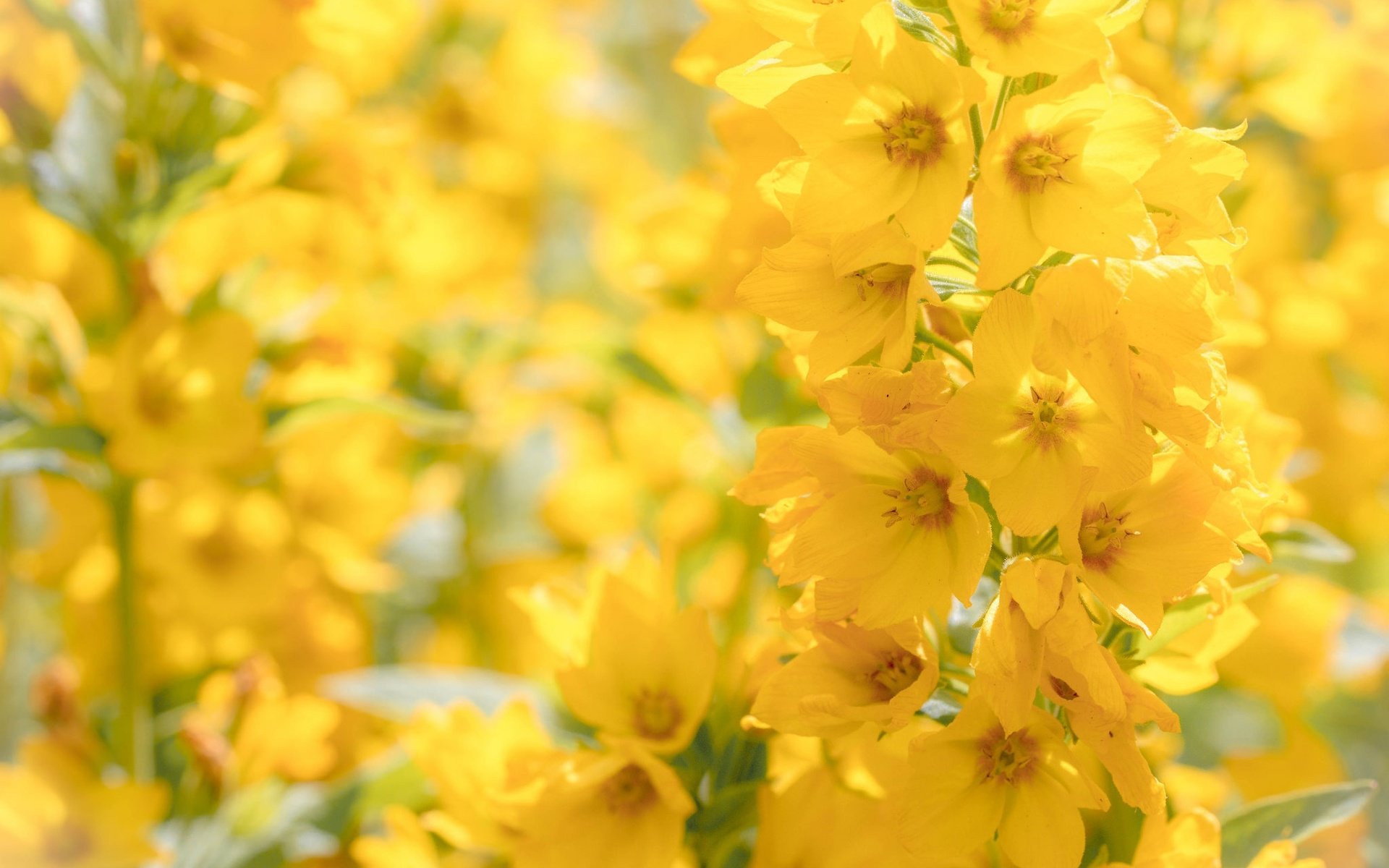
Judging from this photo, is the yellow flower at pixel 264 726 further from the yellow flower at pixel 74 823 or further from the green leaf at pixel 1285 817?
the green leaf at pixel 1285 817

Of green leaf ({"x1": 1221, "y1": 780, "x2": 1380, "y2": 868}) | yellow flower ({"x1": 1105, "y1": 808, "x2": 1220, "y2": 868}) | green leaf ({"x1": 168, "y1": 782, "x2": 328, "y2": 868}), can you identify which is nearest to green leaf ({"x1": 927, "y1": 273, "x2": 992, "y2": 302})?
yellow flower ({"x1": 1105, "y1": 808, "x2": 1220, "y2": 868})

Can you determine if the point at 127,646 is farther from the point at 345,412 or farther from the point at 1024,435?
the point at 1024,435

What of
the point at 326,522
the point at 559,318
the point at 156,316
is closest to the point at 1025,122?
the point at 156,316

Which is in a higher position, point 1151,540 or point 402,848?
point 1151,540

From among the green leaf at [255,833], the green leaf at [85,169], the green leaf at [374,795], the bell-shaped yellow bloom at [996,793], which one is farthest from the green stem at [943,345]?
the green leaf at [85,169]

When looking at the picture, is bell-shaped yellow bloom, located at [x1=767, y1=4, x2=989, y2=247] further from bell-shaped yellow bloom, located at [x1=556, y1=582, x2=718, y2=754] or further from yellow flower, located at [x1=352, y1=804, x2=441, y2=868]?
yellow flower, located at [x1=352, y1=804, x2=441, y2=868]

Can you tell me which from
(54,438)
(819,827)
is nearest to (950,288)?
(819,827)
